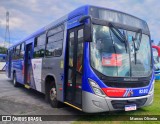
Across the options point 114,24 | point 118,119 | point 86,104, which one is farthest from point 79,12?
point 118,119

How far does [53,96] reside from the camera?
859 centimetres

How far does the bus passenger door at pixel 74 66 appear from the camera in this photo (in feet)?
21.8

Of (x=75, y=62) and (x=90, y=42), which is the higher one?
(x=90, y=42)

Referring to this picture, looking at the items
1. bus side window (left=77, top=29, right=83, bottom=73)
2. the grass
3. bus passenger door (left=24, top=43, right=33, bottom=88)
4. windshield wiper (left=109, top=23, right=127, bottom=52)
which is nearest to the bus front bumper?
the grass

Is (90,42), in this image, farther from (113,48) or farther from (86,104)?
(86,104)

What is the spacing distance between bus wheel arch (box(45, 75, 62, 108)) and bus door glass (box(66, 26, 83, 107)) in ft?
3.91

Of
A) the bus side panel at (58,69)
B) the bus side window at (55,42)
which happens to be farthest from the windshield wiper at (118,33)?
the bus side window at (55,42)

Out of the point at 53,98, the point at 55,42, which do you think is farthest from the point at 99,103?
the point at 55,42

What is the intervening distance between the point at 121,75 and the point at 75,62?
1.40 meters

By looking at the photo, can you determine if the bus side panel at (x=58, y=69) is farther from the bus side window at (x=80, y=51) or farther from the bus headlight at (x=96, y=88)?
the bus headlight at (x=96, y=88)

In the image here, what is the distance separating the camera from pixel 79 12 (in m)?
7.02

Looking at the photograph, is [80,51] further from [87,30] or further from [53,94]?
[53,94]

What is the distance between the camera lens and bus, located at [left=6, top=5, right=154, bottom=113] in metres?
6.20

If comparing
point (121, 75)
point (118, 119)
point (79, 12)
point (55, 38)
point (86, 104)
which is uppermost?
point (79, 12)
